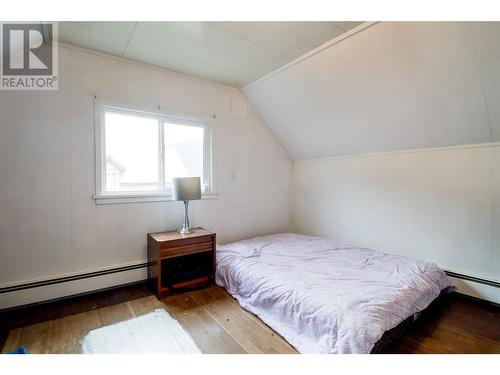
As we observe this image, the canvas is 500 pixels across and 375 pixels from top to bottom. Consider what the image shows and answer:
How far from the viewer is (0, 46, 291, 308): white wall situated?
2084mm

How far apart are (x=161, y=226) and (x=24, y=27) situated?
203 centimetres

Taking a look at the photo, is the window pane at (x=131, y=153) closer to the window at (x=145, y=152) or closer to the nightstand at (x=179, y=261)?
the window at (x=145, y=152)

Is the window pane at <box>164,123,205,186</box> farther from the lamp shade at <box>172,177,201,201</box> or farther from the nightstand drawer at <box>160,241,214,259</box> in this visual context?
the nightstand drawer at <box>160,241,214,259</box>

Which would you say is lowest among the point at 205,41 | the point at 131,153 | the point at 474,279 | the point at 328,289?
the point at 474,279

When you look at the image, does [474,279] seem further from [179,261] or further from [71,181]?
[71,181]

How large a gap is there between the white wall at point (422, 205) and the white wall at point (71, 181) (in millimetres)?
1782

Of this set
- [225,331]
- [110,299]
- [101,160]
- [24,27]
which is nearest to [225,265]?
[225,331]

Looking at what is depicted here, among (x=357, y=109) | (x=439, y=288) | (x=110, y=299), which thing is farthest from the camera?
(x=357, y=109)

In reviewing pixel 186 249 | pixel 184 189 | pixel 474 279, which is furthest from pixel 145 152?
pixel 474 279

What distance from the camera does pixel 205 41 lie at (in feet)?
7.41

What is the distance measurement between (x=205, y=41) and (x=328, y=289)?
92.9 inches

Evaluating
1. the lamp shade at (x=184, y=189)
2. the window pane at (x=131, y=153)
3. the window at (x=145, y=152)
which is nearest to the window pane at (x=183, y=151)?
the window at (x=145, y=152)

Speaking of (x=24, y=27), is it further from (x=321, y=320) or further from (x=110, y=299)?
(x=321, y=320)

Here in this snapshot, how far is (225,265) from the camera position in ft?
8.35
